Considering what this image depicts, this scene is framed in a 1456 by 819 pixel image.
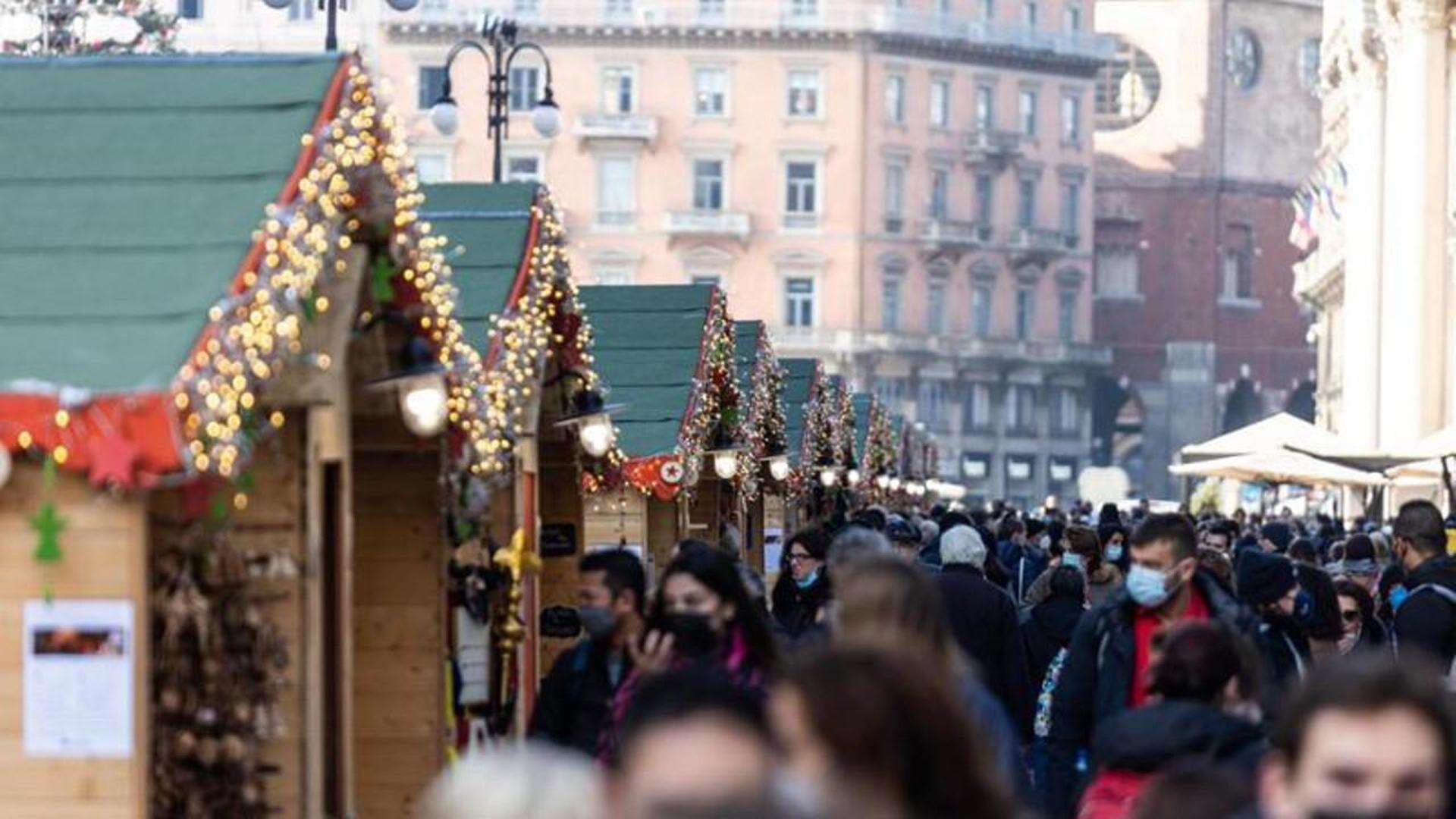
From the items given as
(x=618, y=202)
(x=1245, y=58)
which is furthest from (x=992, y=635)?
(x=1245, y=58)

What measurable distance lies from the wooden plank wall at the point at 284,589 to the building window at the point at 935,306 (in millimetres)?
103088

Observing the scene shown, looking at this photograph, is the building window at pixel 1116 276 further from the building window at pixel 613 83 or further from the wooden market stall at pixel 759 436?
the wooden market stall at pixel 759 436

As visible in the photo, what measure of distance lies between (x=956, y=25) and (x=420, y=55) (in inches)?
624

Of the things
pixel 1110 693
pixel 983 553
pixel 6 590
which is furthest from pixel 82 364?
pixel 983 553

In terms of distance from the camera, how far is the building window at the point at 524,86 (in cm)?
10938

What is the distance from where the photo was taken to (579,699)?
11.8 meters

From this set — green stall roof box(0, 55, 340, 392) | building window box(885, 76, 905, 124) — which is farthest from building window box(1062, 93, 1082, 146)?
green stall roof box(0, 55, 340, 392)

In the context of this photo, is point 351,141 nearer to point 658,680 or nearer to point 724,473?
point 658,680

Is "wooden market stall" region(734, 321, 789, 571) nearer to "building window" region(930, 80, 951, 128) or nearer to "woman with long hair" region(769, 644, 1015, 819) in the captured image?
"woman with long hair" region(769, 644, 1015, 819)

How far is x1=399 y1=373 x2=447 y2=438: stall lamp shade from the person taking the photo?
13.1 m

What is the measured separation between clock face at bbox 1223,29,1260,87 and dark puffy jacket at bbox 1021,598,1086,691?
105975 mm

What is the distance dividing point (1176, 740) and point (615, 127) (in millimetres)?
99876

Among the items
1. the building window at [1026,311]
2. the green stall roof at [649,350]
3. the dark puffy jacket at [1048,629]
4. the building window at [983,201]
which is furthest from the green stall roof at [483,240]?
the building window at [1026,311]

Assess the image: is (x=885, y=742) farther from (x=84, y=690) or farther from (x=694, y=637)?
(x=694, y=637)
